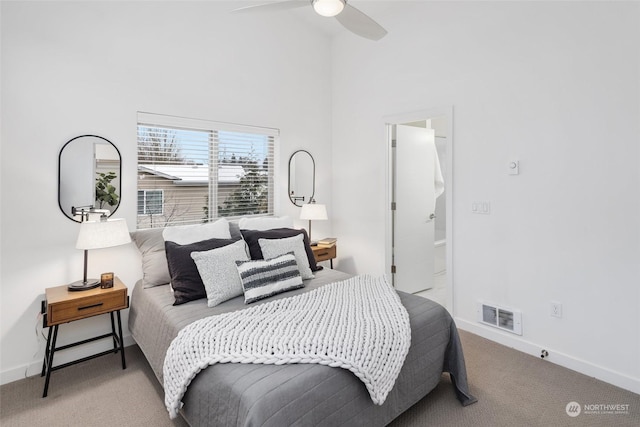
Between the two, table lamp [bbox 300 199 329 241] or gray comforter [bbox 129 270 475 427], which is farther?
table lamp [bbox 300 199 329 241]

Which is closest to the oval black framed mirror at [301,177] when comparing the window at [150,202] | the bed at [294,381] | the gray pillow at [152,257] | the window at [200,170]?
the window at [200,170]

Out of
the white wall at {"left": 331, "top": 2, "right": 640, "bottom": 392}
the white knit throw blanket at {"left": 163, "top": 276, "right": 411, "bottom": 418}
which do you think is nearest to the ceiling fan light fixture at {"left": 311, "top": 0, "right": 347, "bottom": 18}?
the white wall at {"left": 331, "top": 2, "right": 640, "bottom": 392}

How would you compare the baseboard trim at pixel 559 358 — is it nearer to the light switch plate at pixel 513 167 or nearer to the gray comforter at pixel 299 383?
the gray comforter at pixel 299 383

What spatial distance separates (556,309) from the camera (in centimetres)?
262

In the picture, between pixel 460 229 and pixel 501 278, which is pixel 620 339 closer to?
pixel 501 278

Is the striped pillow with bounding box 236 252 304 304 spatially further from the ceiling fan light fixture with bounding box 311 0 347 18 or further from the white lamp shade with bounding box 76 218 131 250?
the ceiling fan light fixture with bounding box 311 0 347 18

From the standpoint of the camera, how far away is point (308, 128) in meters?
4.22

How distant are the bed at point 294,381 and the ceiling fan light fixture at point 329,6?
1849 millimetres

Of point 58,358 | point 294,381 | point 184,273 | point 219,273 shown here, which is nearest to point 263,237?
point 219,273

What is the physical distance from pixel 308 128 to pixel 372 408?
3274 millimetres
